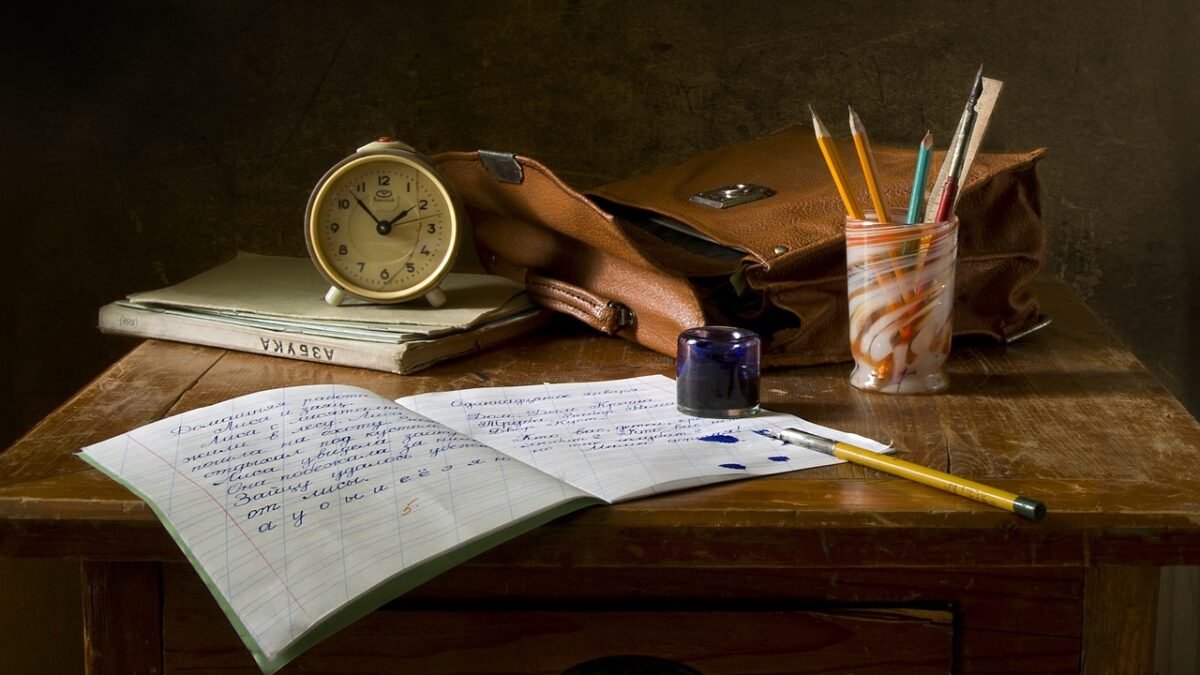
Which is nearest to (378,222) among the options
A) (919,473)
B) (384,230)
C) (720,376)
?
(384,230)

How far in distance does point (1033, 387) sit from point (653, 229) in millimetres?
414

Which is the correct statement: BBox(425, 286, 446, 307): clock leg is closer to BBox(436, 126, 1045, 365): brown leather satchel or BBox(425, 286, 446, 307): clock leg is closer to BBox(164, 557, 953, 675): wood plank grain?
BBox(436, 126, 1045, 365): brown leather satchel

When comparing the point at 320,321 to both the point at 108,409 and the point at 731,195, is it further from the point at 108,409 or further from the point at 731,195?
the point at 731,195

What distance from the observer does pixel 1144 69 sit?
5.34ft

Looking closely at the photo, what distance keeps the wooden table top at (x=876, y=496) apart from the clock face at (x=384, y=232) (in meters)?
0.21

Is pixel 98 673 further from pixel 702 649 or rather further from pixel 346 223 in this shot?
pixel 346 223

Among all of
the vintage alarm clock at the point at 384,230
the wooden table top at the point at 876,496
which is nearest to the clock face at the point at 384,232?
the vintage alarm clock at the point at 384,230

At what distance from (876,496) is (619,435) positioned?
216 mm

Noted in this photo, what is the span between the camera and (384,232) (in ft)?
4.37

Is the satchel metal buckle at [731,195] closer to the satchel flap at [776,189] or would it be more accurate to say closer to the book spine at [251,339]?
the satchel flap at [776,189]

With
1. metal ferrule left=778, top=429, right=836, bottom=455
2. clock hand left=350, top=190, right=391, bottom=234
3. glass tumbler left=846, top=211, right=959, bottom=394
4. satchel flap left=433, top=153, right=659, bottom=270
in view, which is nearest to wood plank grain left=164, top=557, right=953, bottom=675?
metal ferrule left=778, top=429, right=836, bottom=455

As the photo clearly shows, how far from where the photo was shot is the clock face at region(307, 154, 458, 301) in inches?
52.4

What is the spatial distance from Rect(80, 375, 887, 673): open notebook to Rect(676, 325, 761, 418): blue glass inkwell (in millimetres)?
17

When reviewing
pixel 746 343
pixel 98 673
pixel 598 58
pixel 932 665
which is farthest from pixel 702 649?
pixel 598 58
